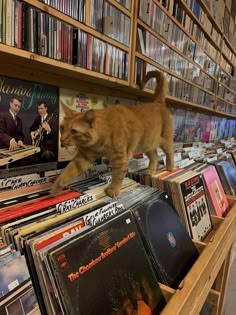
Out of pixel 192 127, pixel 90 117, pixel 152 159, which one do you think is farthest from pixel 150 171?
pixel 192 127

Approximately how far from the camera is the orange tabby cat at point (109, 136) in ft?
2.54

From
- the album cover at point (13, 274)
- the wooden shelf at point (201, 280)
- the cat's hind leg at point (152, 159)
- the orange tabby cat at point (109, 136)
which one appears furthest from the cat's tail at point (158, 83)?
the album cover at point (13, 274)

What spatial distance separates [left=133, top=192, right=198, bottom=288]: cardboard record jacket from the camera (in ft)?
2.39

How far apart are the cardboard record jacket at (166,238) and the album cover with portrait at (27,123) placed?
474mm

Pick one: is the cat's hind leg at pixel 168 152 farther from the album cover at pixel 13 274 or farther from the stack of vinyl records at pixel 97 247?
the album cover at pixel 13 274

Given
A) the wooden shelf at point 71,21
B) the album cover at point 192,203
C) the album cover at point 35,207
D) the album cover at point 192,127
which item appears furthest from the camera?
the album cover at point 192,127

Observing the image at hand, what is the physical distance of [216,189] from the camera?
1.28m

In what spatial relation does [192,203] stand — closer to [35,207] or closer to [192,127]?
[35,207]

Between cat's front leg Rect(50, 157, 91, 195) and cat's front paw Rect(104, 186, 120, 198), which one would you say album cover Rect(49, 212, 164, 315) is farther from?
cat's front leg Rect(50, 157, 91, 195)

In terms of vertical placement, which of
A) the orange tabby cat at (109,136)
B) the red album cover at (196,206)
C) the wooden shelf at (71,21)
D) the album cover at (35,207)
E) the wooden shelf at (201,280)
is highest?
the wooden shelf at (71,21)

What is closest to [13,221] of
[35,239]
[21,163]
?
[35,239]

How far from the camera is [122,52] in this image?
42.5 inches

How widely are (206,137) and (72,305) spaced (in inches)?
117

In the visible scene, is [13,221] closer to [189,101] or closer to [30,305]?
[30,305]
